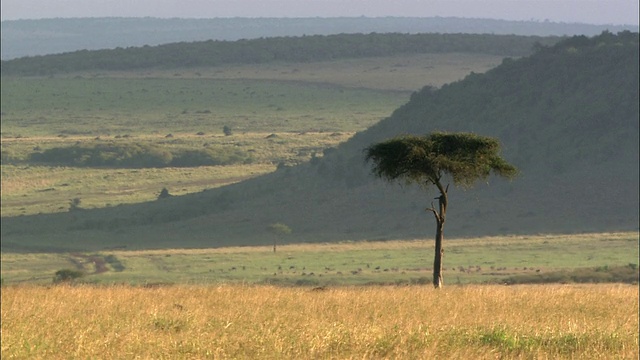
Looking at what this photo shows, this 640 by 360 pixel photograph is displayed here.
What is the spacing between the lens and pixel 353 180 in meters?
82.4

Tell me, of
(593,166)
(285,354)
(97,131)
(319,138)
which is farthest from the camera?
(97,131)

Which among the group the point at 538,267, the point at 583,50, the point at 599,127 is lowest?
the point at 538,267

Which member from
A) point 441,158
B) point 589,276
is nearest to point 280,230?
point 589,276

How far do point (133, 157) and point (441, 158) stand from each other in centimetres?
8644

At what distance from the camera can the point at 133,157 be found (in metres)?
109

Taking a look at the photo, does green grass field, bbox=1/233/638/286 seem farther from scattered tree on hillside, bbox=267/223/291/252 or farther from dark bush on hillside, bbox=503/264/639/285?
scattered tree on hillside, bbox=267/223/291/252

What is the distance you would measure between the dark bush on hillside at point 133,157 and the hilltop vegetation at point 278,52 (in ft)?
240

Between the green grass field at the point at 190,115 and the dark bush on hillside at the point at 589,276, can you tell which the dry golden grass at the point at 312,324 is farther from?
the green grass field at the point at 190,115

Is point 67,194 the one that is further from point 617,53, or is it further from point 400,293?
point 400,293

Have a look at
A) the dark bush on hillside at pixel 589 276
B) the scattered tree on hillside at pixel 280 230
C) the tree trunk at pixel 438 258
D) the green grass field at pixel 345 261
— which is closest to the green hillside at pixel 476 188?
the scattered tree on hillside at pixel 280 230

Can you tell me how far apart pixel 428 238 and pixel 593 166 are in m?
13.3

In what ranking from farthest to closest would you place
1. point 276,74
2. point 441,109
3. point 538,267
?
point 276,74, point 441,109, point 538,267

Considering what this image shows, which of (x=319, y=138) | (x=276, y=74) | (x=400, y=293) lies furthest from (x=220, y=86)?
(x=400, y=293)

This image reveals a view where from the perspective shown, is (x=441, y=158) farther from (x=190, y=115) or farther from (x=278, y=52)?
(x=278, y=52)
